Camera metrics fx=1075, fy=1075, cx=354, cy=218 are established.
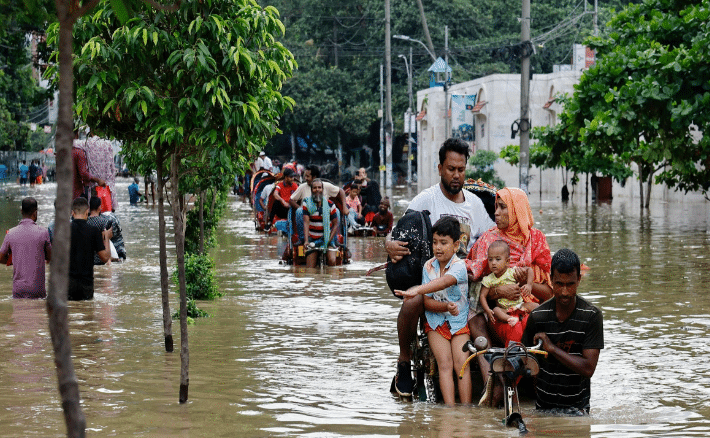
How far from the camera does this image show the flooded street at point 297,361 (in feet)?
22.2

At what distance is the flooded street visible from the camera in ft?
22.2

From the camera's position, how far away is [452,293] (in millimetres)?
7293

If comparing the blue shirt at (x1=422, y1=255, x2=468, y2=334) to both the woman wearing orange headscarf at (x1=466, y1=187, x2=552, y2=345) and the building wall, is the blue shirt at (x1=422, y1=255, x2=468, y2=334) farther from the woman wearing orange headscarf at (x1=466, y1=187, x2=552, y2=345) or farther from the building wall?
the building wall

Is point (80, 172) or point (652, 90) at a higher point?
point (652, 90)

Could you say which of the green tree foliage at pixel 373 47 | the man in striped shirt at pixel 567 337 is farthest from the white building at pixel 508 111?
the man in striped shirt at pixel 567 337

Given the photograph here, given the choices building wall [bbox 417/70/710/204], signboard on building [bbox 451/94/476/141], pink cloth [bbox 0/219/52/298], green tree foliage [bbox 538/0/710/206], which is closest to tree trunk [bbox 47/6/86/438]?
pink cloth [bbox 0/219/52/298]

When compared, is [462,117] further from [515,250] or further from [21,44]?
[515,250]

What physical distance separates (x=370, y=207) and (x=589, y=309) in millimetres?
18515

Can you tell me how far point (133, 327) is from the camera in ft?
35.0

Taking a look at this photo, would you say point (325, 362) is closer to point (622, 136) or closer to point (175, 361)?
point (175, 361)

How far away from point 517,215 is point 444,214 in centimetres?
53

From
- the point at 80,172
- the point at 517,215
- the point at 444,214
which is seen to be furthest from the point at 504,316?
the point at 80,172

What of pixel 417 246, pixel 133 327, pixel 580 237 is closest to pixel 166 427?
pixel 417 246

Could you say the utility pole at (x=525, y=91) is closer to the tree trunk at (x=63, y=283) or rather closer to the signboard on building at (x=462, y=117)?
the tree trunk at (x=63, y=283)
